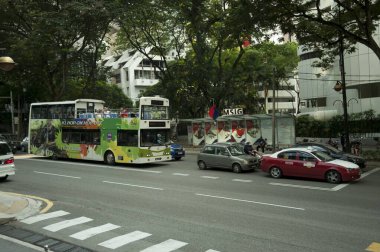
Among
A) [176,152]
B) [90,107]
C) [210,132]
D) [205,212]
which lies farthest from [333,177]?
[210,132]

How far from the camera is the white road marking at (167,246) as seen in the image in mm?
8188

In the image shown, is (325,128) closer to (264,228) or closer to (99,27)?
(99,27)

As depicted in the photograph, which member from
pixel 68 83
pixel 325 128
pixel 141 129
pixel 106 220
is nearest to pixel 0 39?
pixel 68 83

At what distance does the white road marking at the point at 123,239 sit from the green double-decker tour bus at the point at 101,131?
13.7 m

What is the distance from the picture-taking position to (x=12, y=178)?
19.6 metres

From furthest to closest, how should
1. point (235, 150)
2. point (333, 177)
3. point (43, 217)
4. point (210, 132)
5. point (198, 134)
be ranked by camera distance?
1. point (198, 134)
2. point (210, 132)
3. point (235, 150)
4. point (333, 177)
5. point (43, 217)

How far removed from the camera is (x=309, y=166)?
17734mm

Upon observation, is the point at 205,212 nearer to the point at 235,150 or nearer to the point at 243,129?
the point at 235,150

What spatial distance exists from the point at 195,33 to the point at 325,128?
14.2 m

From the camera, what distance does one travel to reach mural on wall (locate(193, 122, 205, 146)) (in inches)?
1508

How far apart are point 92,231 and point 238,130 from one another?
1025 inches

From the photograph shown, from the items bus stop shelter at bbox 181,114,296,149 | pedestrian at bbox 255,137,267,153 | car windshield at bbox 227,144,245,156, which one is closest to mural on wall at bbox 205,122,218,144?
bus stop shelter at bbox 181,114,296,149

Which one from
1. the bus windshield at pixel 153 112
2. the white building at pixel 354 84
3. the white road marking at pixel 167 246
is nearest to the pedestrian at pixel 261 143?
the white building at pixel 354 84

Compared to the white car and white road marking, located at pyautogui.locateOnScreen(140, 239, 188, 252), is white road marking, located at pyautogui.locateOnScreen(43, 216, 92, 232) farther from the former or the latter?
the white car
